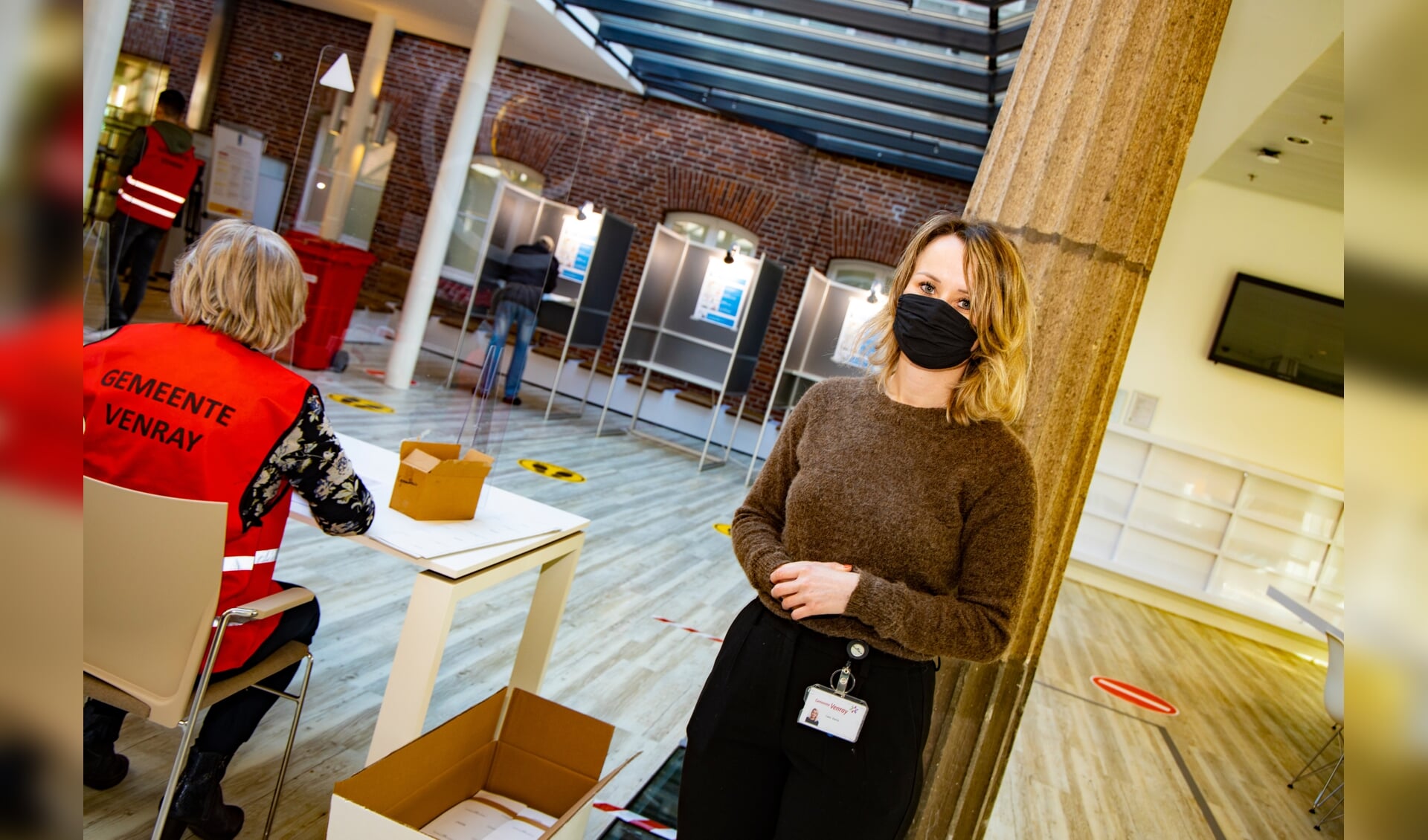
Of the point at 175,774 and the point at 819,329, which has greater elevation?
the point at 819,329

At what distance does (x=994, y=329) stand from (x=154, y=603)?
1.65 meters

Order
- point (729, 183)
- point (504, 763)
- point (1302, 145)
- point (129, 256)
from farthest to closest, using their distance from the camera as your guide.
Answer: point (729, 183) → point (1302, 145) → point (129, 256) → point (504, 763)

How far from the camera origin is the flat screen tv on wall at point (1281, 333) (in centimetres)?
877

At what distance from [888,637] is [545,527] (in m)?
1.45

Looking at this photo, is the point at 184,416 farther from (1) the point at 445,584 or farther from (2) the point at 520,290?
(2) the point at 520,290

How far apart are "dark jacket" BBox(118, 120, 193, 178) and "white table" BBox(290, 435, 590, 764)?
4.72 m

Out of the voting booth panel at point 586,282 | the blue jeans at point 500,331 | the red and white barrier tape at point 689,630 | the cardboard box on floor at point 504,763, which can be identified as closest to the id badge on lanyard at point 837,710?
the cardboard box on floor at point 504,763

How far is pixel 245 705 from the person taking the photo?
90.7 inches

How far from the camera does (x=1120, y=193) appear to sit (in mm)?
2049

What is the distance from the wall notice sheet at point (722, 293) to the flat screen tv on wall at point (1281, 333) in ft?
14.8

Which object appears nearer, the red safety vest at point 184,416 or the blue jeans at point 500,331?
the red safety vest at point 184,416

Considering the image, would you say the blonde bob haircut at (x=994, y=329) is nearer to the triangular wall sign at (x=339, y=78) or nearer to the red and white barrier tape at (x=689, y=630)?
the red and white barrier tape at (x=689, y=630)

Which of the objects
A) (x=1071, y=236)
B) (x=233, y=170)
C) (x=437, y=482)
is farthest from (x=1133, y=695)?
(x=233, y=170)
